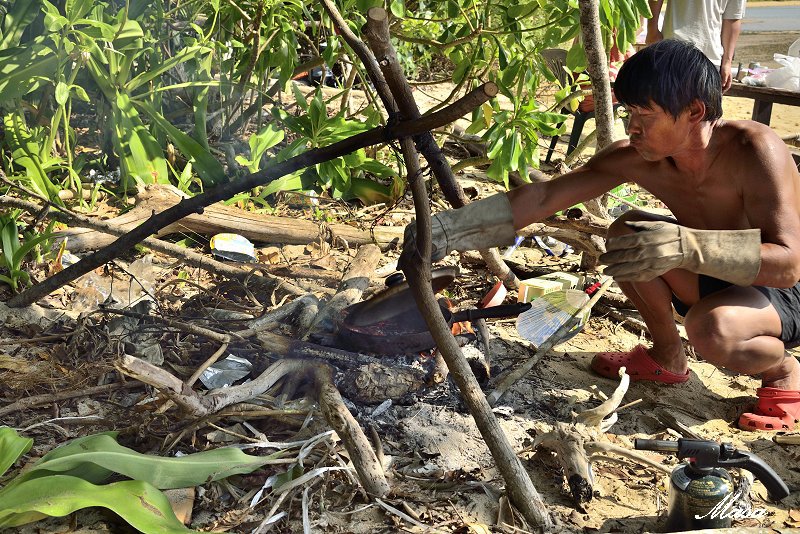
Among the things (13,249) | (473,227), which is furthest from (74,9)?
(473,227)

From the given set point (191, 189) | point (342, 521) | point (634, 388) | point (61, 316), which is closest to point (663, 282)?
point (634, 388)

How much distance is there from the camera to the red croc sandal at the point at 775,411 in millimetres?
2820

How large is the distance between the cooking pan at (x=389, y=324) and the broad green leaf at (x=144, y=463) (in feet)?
1.87

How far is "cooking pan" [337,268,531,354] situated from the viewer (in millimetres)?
2639

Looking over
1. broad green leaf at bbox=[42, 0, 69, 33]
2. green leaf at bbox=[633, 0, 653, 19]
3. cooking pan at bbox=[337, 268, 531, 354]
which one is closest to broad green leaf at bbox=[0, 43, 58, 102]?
broad green leaf at bbox=[42, 0, 69, 33]

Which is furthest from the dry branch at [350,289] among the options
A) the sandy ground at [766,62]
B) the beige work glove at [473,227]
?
the sandy ground at [766,62]

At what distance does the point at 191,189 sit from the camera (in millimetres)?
4375

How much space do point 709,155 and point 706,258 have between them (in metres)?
0.45

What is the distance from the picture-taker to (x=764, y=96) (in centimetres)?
559

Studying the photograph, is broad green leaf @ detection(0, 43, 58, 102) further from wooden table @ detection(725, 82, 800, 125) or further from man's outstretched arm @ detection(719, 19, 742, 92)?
wooden table @ detection(725, 82, 800, 125)

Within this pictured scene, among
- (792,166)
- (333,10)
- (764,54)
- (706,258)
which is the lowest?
(764,54)

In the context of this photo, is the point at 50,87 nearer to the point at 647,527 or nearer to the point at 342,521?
the point at 342,521

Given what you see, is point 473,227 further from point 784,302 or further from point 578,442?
point 784,302

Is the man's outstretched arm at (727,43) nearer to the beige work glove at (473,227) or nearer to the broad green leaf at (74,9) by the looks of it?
the beige work glove at (473,227)
